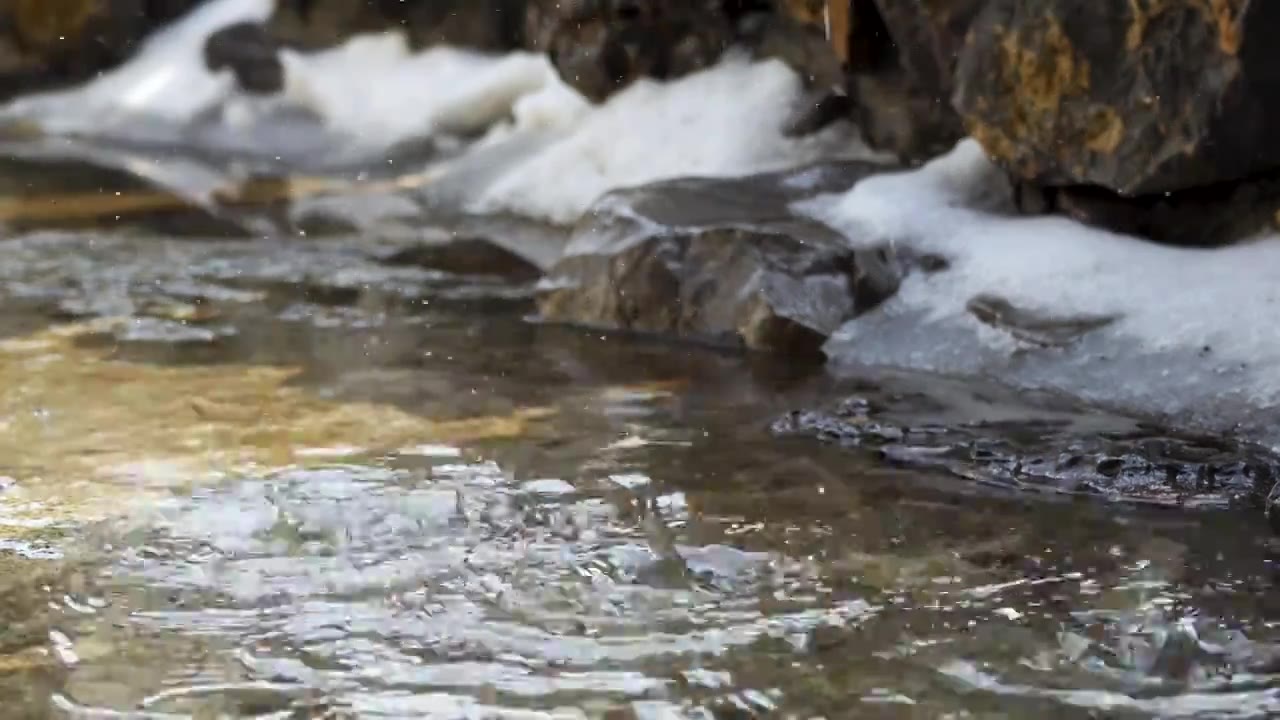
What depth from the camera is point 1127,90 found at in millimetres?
4422

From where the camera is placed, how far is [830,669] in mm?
2410

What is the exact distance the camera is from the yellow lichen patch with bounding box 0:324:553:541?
11.2ft

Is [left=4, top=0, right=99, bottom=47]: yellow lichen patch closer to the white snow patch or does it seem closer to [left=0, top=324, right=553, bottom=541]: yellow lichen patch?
the white snow patch

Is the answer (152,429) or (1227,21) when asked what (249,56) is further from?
(1227,21)

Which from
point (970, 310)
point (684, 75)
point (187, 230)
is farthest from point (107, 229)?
point (970, 310)

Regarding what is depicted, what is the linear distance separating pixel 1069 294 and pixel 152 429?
251 cm

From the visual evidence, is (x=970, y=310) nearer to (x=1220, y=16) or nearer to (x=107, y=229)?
(x=1220, y=16)

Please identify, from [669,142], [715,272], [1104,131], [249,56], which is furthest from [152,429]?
[249,56]

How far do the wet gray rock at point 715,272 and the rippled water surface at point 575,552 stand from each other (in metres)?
0.24

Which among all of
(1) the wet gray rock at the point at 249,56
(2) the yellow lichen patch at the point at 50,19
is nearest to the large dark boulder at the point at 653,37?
(1) the wet gray rock at the point at 249,56

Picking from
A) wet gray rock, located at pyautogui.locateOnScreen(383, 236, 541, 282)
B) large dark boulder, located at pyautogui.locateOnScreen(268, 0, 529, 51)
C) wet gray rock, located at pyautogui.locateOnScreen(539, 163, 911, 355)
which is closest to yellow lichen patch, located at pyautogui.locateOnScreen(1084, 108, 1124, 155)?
wet gray rock, located at pyautogui.locateOnScreen(539, 163, 911, 355)

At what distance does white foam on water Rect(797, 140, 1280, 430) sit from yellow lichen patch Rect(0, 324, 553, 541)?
4.30 feet

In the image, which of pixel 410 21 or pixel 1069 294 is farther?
pixel 410 21

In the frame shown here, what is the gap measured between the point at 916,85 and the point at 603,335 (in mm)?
1705
